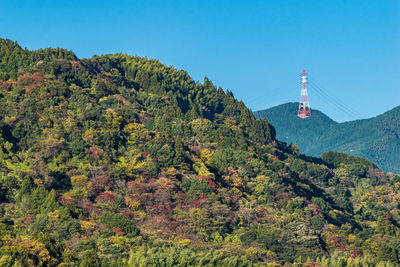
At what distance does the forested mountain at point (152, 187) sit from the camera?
81919 mm

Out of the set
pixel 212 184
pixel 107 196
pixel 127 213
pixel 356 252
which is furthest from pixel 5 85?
pixel 356 252

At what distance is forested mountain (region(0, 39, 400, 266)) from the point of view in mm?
81919

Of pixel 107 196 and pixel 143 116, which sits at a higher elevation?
pixel 143 116

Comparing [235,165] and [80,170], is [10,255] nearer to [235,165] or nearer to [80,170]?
[80,170]

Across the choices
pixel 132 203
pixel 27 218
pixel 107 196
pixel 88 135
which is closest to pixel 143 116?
pixel 88 135

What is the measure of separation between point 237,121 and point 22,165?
73457 mm

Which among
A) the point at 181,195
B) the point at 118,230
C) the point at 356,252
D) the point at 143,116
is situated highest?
the point at 143,116

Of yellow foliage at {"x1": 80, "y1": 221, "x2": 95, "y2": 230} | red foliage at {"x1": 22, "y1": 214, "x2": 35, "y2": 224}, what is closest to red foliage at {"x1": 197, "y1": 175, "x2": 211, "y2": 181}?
yellow foliage at {"x1": 80, "y1": 221, "x2": 95, "y2": 230}

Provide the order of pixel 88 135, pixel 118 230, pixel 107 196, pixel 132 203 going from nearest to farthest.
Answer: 1. pixel 118 230
2. pixel 132 203
3. pixel 107 196
4. pixel 88 135

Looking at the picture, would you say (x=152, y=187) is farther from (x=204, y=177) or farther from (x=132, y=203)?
(x=204, y=177)

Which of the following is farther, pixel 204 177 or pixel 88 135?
pixel 88 135

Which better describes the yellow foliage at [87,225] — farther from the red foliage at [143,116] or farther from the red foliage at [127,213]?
the red foliage at [143,116]

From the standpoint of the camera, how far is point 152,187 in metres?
104

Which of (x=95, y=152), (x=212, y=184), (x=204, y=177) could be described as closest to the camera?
(x=95, y=152)
